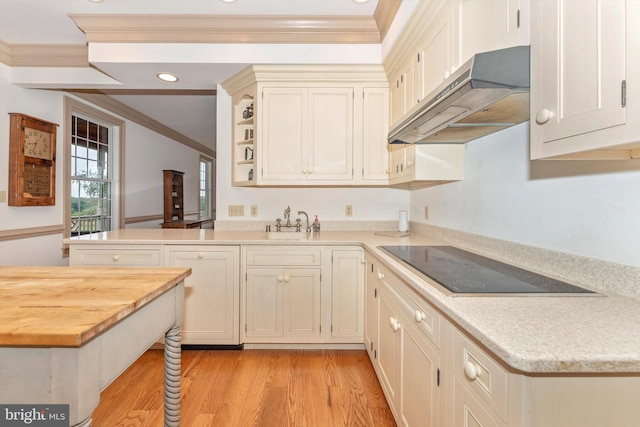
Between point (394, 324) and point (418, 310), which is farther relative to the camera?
point (394, 324)

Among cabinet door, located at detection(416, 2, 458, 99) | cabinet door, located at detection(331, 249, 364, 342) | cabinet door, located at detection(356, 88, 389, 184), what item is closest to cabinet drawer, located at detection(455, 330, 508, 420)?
cabinet door, located at detection(416, 2, 458, 99)

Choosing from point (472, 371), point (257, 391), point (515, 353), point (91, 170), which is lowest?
point (257, 391)

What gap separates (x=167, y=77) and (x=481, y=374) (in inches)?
131

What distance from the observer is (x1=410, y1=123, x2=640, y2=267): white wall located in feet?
3.59

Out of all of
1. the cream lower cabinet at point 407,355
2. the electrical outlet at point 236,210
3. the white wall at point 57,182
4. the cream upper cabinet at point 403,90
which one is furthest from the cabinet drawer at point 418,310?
the white wall at point 57,182

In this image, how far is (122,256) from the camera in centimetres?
250

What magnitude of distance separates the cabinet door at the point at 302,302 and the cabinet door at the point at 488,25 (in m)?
1.75

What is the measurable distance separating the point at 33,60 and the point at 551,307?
4545 millimetres

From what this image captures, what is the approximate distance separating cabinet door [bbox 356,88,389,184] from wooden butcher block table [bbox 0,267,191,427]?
199 cm

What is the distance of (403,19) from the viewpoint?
7.38ft

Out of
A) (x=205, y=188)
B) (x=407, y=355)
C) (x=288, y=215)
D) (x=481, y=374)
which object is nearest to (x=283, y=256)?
(x=288, y=215)

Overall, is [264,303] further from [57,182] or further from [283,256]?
[57,182]

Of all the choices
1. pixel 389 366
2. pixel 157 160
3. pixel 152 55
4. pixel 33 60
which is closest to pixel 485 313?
pixel 389 366

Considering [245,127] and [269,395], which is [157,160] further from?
[269,395]
